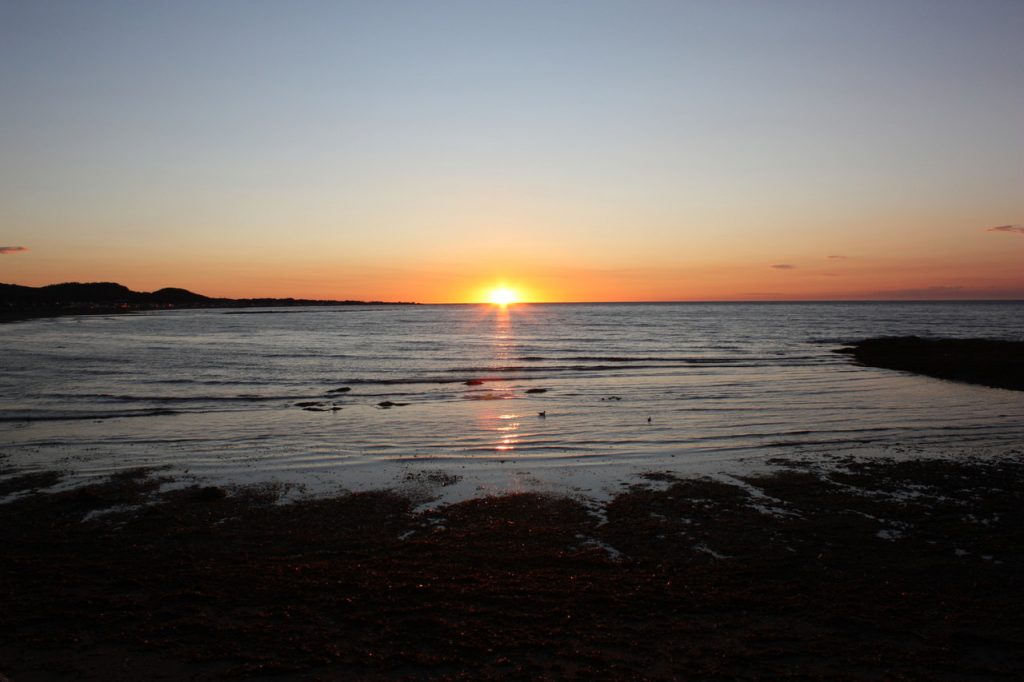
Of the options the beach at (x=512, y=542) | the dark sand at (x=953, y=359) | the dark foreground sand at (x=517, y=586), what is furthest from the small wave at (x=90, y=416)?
the dark sand at (x=953, y=359)

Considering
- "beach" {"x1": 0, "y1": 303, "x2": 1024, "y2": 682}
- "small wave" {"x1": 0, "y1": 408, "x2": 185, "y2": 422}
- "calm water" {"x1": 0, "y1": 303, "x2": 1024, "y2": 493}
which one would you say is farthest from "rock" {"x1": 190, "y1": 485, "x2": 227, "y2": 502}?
"small wave" {"x1": 0, "y1": 408, "x2": 185, "y2": 422}

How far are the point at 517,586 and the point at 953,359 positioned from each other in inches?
1883

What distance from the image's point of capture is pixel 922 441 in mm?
20656

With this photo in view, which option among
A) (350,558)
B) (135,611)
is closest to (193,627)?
(135,611)

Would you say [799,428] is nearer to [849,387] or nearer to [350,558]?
[849,387]

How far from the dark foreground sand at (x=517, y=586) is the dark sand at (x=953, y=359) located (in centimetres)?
2780

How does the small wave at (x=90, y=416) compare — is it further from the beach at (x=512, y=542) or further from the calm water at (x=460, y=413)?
the beach at (x=512, y=542)

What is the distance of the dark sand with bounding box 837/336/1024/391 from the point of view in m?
36.8

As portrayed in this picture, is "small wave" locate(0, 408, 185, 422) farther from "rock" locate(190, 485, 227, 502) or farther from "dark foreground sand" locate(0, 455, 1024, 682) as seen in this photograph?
"rock" locate(190, 485, 227, 502)

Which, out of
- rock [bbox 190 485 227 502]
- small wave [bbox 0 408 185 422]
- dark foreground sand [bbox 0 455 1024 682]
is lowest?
dark foreground sand [bbox 0 455 1024 682]

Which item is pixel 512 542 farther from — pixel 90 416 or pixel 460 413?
pixel 90 416

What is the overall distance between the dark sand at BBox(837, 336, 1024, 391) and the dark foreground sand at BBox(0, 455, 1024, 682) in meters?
27.8

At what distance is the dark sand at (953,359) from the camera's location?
3678 centimetres

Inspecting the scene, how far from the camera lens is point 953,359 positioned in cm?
4506
